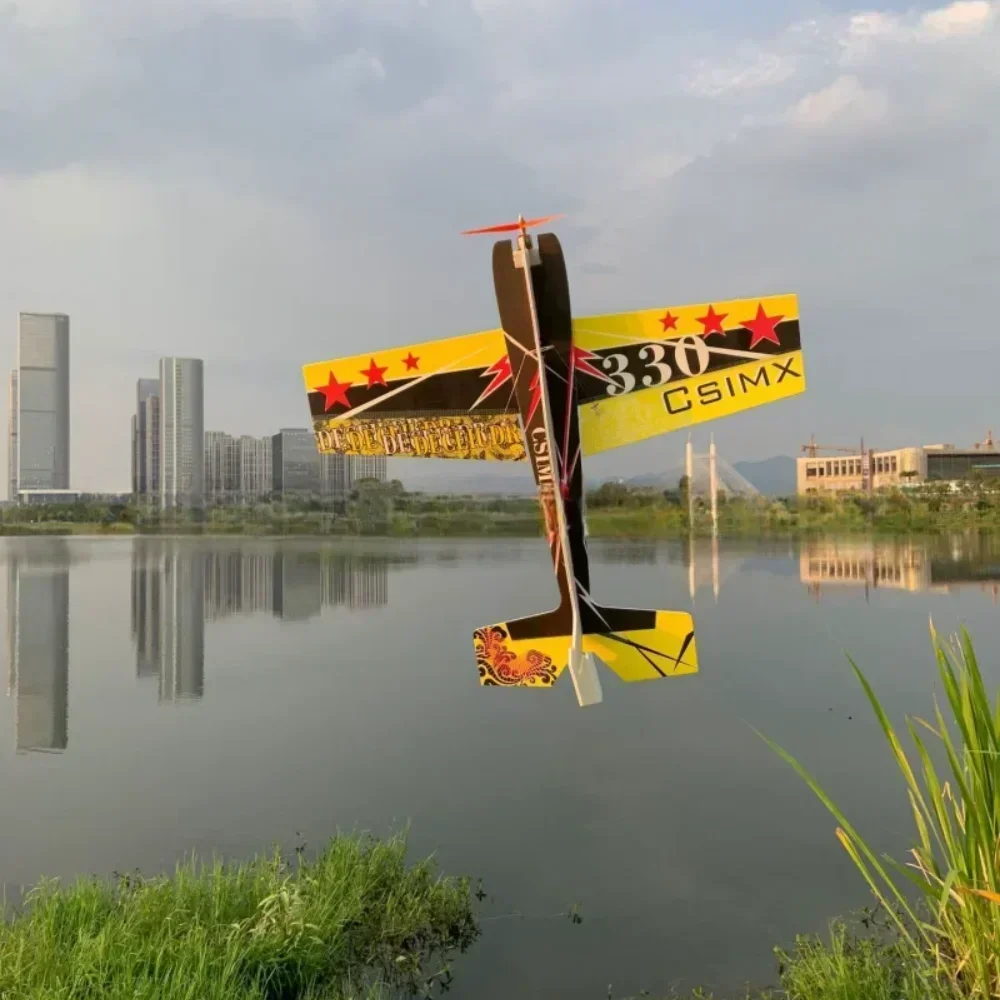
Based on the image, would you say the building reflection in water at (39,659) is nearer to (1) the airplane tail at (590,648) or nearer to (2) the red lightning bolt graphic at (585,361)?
(1) the airplane tail at (590,648)

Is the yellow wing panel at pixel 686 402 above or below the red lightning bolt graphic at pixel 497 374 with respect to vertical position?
below

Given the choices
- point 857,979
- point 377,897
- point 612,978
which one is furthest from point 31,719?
point 857,979

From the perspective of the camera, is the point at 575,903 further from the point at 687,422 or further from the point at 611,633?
the point at 687,422

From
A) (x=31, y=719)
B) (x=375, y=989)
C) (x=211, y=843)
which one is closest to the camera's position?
(x=375, y=989)

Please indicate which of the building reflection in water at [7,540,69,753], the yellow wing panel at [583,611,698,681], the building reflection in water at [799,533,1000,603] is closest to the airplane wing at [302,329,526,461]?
the yellow wing panel at [583,611,698,681]

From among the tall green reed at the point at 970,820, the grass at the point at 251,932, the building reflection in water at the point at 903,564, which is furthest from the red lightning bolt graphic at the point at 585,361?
the building reflection in water at the point at 903,564

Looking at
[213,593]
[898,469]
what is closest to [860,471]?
[898,469]

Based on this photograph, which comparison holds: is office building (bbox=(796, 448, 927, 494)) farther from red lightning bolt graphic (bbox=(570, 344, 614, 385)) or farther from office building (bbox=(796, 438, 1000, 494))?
red lightning bolt graphic (bbox=(570, 344, 614, 385))
